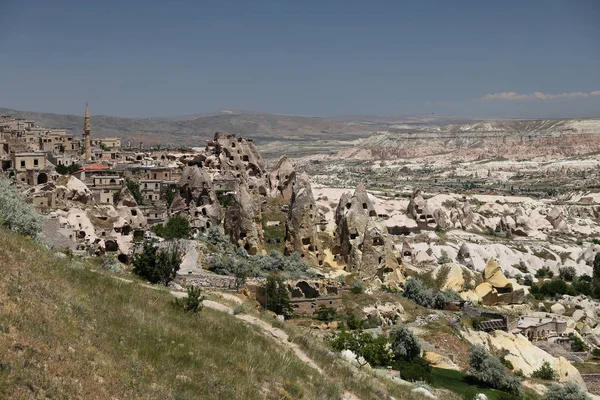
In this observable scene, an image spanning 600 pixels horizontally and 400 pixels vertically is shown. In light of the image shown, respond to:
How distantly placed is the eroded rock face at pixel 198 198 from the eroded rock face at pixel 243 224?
3341 mm

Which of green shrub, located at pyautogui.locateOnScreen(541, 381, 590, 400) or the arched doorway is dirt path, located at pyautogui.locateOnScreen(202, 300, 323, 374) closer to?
green shrub, located at pyautogui.locateOnScreen(541, 381, 590, 400)

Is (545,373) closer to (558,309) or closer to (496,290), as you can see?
(496,290)

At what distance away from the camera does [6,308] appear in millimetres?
9500

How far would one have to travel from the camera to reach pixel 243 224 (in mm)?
39500

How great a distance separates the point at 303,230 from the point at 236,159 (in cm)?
2180

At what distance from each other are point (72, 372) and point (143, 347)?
209cm

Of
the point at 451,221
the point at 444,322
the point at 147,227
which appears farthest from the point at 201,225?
the point at 451,221

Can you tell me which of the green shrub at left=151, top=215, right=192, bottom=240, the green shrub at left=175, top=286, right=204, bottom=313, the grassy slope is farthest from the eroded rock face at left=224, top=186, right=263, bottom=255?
the green shrub at left=175, top=286, right=204, bottom=313

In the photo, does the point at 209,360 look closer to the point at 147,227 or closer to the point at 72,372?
the point at 72,372

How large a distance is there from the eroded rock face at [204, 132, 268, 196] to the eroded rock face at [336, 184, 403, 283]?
17.7 meters

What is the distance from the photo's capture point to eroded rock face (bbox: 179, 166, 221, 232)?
43438 mm

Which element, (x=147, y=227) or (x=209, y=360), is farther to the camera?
(x=147, y=227)

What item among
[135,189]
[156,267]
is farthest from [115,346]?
[135,189]

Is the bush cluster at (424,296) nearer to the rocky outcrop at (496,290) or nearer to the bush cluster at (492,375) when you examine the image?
the rocky outcrop at (496,290)
